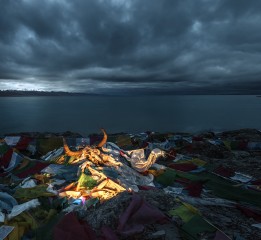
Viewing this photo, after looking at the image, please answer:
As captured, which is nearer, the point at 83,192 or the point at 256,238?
the point at 256,238

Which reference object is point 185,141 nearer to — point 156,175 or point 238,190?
point 156,175

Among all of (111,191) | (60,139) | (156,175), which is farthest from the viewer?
(60,139)

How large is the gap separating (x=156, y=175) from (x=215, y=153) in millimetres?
8132

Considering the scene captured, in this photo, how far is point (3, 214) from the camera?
7.17 metres

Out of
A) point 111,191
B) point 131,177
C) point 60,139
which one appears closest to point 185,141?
point 60,139

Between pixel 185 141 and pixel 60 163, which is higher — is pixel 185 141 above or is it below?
below

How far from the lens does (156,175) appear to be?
11.3 m

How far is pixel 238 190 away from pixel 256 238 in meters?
3.61

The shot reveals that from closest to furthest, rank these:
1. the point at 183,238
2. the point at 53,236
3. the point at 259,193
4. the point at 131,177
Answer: the point at 183,238 → the point at 53,236 → the point at 259,193 → the point at 131,177

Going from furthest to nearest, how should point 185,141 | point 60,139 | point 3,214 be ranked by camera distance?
point 185,141, point 60,139, point 3,214

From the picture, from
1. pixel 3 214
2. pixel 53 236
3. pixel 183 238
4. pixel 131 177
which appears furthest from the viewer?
pixel 131 177

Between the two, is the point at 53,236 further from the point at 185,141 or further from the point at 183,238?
the point at 185,141

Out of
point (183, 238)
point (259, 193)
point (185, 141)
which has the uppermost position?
point (183, 238)

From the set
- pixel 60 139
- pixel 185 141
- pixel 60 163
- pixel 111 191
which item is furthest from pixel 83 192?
pixel 185 141
